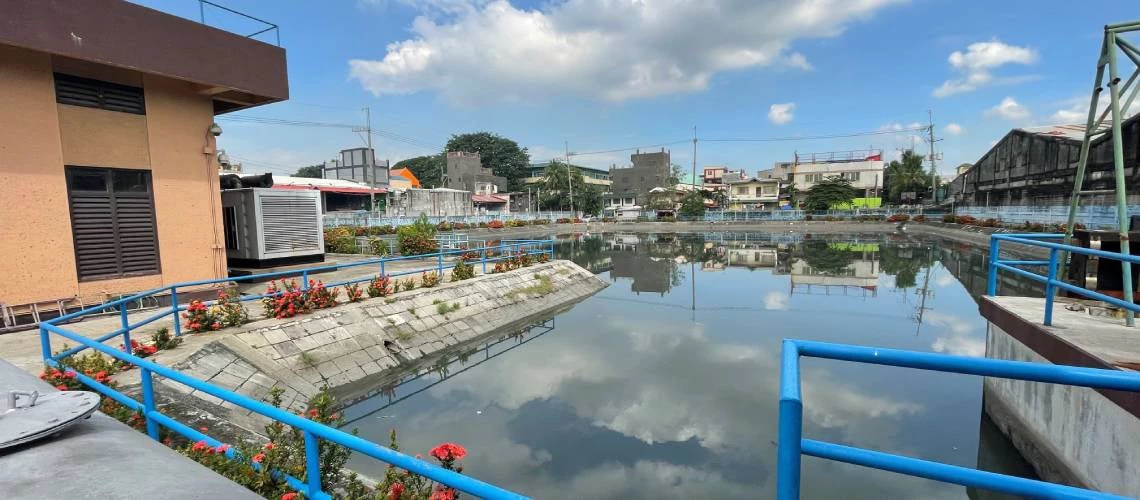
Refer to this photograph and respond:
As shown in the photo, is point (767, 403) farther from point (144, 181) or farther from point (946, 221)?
point (946, 221)

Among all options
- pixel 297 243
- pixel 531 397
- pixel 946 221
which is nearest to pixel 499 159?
pixel 946 221

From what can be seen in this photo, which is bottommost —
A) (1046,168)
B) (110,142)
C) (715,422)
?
(715,422)

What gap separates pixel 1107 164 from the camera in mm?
26188

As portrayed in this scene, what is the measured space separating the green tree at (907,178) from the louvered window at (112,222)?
226 ft

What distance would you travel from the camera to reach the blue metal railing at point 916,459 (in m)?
1.37

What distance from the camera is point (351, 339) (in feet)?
31.8

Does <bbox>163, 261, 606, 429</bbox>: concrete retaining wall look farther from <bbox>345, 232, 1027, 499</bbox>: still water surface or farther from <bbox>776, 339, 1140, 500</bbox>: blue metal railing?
<bbox>776, 339, 1140, 500</bbox>: blue metal railing

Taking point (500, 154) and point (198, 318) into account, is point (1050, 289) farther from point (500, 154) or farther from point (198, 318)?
point (500, 154)

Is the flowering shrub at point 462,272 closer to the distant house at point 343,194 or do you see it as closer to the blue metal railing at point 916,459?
the blue metal railing at point 916,459

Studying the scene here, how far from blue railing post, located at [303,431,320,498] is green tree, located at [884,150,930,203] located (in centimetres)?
7015

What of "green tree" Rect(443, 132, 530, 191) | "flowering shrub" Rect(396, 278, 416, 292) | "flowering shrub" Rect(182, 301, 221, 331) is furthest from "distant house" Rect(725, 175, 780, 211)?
"flowering shrub" Rect(182, 301, 221, 331)

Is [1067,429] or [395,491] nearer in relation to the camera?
[395,491]

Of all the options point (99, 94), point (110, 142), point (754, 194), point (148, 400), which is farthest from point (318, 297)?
point (754, 194)

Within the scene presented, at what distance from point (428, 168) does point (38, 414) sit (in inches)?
3641
